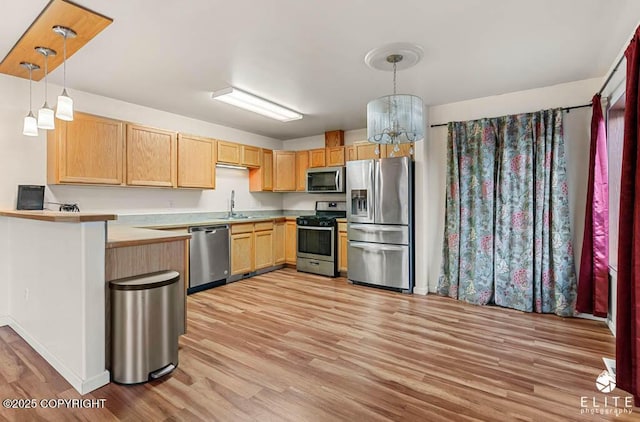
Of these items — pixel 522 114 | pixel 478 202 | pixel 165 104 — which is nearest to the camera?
pixel 522 114

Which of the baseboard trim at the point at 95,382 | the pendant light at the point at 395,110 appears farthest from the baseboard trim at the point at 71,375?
the pendant light at the point at 395,110

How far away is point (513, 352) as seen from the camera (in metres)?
2.59

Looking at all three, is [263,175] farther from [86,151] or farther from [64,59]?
[64,59]

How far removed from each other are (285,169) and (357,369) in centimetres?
418

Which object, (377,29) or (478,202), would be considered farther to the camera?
(478,202)

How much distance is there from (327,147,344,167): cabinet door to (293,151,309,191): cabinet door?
0.47 metres

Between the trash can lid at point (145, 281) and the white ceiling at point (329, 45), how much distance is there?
181 centimetres

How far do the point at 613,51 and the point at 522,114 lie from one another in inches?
37.2

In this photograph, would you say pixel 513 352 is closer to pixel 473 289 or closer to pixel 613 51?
pixel 473 289

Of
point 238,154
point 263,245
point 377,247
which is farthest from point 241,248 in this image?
point 377,247

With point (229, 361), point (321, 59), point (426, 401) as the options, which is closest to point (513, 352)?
point (426, 401)

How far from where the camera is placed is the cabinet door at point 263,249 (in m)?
5.23

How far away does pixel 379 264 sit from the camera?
14.7 feet

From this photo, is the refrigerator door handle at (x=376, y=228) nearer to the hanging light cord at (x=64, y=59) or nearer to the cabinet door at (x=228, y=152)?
the cabinet door at (x=228, y=152)
